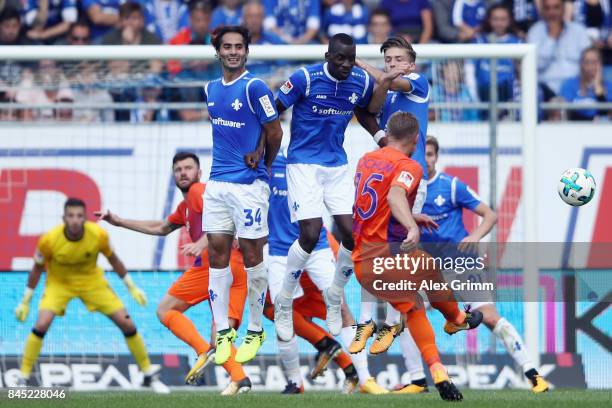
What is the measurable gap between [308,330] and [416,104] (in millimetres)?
2851

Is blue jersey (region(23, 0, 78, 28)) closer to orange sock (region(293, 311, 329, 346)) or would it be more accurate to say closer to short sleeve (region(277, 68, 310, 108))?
orange sock (region(293, 311, 329, 346))

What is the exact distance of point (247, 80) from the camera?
12.2 m

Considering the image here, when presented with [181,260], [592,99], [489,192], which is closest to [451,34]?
[592,99]

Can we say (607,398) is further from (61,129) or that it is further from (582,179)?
(61,129)

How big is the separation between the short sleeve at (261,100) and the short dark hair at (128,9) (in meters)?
7.17

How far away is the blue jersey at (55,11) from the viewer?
1947 centimetres

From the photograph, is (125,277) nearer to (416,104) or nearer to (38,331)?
(38,331)

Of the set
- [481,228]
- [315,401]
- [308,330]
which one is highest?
[481,228]

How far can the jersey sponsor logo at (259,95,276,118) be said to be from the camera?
12.1 m

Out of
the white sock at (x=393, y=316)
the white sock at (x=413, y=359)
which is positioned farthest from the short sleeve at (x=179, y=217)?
the white sock at (x=393, y=316)

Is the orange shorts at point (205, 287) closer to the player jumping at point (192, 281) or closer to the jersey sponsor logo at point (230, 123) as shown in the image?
the player jumping at point (192, 281)

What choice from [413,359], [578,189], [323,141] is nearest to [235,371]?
[413,359]

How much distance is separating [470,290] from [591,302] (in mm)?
2550

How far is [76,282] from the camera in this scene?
16.4 meters
